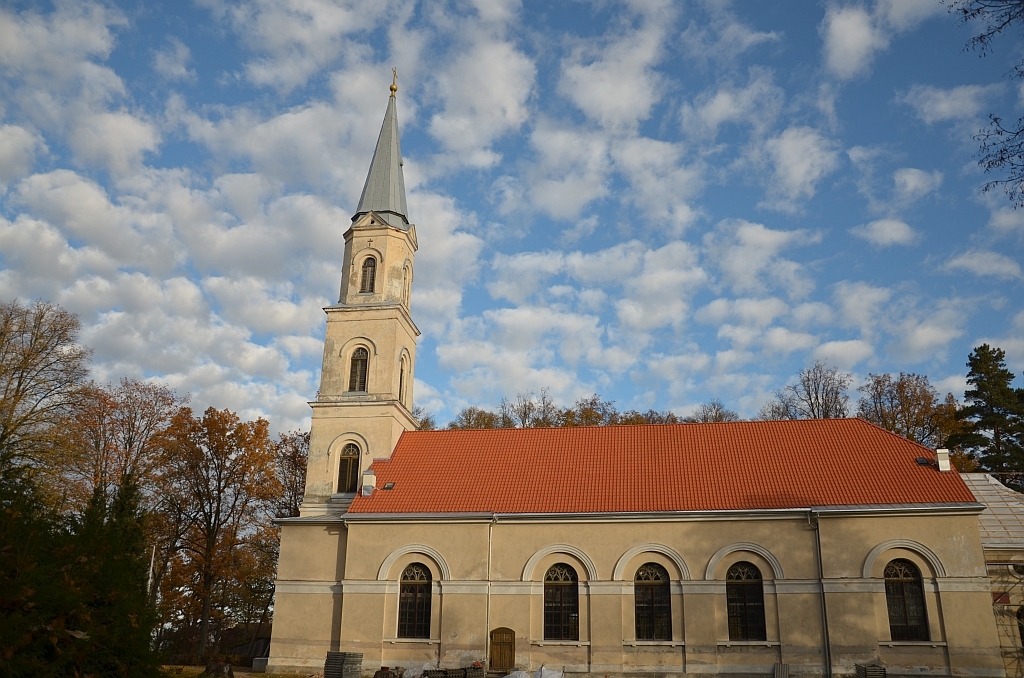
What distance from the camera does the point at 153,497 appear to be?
36219 mm

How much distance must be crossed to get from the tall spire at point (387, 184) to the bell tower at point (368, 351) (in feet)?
0.15

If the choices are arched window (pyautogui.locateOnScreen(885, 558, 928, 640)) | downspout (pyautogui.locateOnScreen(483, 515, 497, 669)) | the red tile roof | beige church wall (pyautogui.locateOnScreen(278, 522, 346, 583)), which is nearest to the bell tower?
the red tile roof

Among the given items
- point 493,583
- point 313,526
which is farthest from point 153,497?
point 493,583

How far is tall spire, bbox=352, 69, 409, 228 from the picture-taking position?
3453cm

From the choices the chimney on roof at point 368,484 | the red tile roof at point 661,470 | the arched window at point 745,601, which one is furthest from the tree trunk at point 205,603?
the arched window at point 745,601

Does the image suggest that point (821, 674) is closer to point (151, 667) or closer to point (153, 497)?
point (151, 667)

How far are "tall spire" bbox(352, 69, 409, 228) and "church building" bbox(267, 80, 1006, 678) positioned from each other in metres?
11.1

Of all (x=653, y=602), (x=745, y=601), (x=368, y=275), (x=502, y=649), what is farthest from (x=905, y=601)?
(x=368, y=275)

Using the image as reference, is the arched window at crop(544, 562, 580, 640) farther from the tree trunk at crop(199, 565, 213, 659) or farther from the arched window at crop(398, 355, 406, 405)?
the tree trunk at crop(199, 565, 213, 659)

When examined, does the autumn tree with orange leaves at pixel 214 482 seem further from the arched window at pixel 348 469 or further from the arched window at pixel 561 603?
the arched window at pixel 561 603

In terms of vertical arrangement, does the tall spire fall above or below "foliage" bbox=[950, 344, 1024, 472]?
above

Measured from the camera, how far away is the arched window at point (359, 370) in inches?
1266

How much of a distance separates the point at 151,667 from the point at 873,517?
2224cm

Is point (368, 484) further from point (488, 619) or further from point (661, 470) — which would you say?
point (661, 470)
